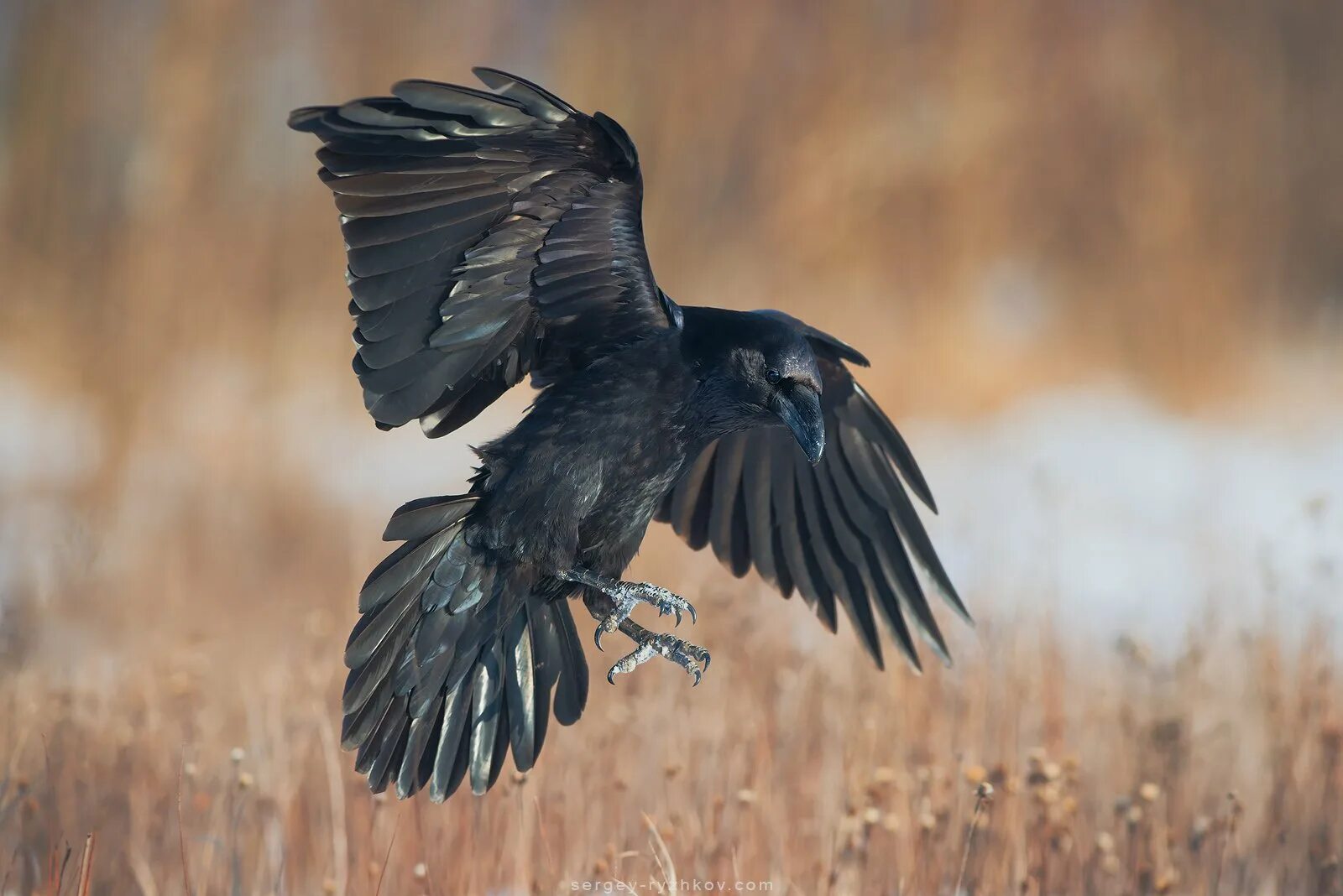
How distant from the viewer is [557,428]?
316cm

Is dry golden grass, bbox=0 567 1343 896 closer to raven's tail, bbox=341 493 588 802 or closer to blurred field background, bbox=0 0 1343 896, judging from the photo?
blurred field background, bbox=0 0 1343 896

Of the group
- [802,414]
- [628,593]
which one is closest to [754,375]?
[802,414]

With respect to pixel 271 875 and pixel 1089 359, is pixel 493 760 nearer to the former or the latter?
pixel 271 875

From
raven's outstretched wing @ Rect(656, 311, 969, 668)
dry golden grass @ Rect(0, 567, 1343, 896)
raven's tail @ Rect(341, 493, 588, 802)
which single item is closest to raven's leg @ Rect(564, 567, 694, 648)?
raven's tail @ Rect(341, 493, 588, 802)

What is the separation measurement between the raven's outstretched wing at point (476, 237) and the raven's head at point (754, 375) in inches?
5.3

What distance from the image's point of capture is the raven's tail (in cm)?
320

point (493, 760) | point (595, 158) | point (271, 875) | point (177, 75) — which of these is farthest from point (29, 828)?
point (177, 75)

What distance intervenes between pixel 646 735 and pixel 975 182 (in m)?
7.17

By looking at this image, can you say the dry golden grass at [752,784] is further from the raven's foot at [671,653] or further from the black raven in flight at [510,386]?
the raven's foot at [671,653]

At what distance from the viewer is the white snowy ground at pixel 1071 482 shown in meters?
6.62

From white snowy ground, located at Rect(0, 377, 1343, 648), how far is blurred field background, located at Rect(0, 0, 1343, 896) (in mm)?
45

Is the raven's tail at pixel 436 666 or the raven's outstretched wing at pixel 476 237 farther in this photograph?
the raven's tail at pixel 436 666

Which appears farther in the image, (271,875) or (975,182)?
(975,182)

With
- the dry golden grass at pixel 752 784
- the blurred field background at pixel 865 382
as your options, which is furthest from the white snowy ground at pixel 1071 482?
the dry golden grass at pixel 752 784
